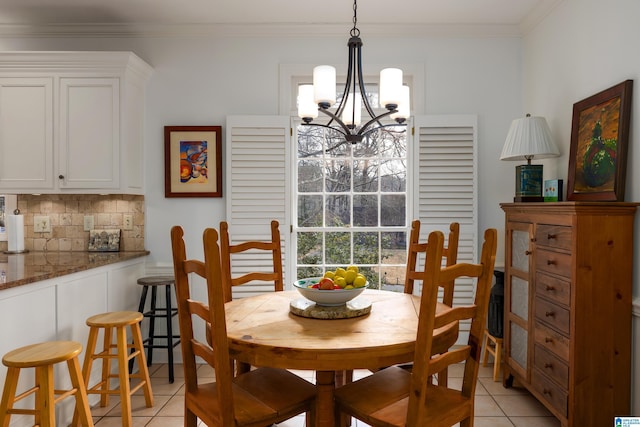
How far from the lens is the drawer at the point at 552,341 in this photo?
7.34 feet

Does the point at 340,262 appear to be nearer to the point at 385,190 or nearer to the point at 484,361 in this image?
the point at 385,190

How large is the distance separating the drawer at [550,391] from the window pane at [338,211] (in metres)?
1.79

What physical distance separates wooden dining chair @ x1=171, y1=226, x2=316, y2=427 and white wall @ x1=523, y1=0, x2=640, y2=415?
176 cm

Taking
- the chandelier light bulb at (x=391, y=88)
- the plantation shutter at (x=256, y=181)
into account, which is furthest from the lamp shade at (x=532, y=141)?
the plantation shutter at (x=256, y=181)

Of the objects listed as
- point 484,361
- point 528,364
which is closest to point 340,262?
point 484,361

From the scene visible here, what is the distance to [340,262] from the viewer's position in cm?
372

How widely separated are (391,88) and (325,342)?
1131 millimetres

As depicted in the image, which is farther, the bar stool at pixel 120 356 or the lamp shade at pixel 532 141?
the lamp shade at pixel 532 141

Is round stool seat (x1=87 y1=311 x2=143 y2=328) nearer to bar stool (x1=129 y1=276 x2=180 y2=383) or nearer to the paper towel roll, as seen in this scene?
bar stool (x1=129 y1=276 x2=180 y2=383)

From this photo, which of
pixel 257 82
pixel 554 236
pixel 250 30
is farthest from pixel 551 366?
pixel 250 30

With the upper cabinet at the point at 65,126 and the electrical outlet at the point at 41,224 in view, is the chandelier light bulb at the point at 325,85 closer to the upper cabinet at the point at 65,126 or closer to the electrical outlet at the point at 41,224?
the upper cabinet at the point at 65,126

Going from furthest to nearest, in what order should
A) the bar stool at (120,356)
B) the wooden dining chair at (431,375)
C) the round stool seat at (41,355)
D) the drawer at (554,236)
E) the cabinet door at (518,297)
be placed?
the cabinet door at (518,297) < the bar stool at (120,356) < the drawer at (554,236) < the round stool seat at (41,355) < the wooden dining chair at (431,375)

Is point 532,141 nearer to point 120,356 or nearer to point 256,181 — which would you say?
point 256,181

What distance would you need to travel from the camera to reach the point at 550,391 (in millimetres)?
2383
